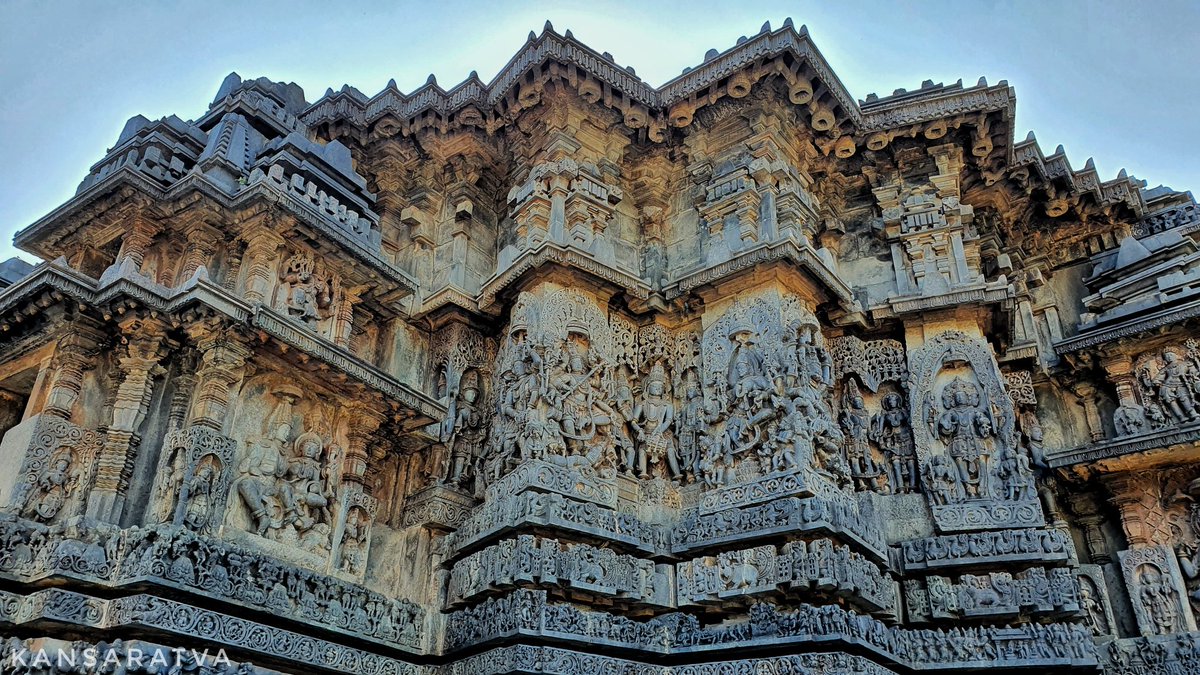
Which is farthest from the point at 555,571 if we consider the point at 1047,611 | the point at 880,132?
the point at 880,132

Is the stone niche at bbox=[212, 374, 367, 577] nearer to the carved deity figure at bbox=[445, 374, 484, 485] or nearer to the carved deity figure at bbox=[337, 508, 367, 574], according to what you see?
the carved deity figure at bbox=[337, 508, 367, 574]

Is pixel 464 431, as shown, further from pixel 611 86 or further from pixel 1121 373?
pixel 1121 373

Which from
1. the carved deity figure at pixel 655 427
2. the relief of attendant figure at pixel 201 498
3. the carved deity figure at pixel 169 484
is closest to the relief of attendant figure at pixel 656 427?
the carved deity figure at pixel 655 427

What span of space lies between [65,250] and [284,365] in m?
2.52

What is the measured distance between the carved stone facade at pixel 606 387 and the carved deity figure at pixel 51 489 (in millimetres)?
26

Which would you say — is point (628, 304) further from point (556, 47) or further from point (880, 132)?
point (880, 132)

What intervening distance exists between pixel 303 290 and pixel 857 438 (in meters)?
5.92

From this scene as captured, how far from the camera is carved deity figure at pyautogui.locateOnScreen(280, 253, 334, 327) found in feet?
27.4

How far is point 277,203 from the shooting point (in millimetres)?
8023

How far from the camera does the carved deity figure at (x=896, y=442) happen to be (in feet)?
31.4

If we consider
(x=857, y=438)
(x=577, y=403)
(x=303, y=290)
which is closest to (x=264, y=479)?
(x=303, y=290)

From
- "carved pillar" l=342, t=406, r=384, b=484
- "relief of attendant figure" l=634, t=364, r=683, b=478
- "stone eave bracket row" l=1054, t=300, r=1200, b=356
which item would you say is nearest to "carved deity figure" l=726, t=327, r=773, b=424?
"relief of attendant figure" l=634, t=364, r=683, b=478

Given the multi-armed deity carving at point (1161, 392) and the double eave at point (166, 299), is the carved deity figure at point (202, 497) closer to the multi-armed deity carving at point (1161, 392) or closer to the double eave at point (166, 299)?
the double eave at point (166, 299)

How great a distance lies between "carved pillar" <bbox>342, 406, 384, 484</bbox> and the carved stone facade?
4 centimetres
